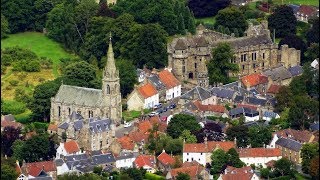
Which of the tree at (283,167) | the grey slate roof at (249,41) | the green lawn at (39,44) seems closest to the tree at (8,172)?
the tree at (283,167)

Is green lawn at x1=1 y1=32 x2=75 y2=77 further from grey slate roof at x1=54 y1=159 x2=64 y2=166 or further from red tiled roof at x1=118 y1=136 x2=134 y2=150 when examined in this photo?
grey slate roof at x1=54 y1=159 x2=64 y2=166

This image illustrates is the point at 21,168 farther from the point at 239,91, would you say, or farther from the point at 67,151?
the point at 239,91

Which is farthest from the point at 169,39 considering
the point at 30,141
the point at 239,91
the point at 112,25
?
the point at 30,141

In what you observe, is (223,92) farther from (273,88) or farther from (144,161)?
(144,161)

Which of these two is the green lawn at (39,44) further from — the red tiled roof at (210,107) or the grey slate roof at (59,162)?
the grey slate roof at (59,162)

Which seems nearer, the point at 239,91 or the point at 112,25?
the point at 239,91

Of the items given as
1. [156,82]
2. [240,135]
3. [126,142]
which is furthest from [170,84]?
[240,135]
